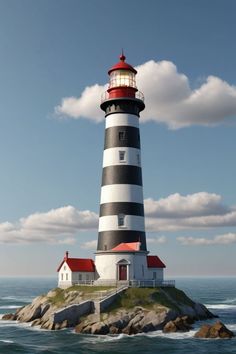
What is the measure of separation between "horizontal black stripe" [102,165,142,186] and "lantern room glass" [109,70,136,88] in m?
8.48

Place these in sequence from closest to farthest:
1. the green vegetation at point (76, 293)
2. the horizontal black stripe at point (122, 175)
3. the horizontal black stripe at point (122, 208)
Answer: the green vegetation at point (76, 293)
the horizontal black stripe at point (122, 208)
the horizontal black stripe at point (122, 175)

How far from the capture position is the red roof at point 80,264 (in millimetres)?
47031

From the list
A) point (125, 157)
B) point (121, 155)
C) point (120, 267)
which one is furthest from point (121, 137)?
point (120, 267)

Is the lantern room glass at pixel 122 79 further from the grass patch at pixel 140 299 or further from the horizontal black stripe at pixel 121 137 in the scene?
the grass patch at pixel 140 299

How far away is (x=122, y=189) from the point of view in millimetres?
46031

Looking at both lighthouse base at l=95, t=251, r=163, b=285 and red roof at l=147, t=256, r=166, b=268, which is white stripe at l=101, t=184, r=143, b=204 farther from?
red roof at l=147, t=256, r=166, b=268

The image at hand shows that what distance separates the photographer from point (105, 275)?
45.3 m

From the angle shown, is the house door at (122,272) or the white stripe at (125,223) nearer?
the house door at (122,272)

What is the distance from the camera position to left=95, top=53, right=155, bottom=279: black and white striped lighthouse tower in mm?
45562

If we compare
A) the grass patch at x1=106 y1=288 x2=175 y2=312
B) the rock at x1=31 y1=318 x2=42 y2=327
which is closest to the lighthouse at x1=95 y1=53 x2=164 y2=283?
the grass patch at x1=106 y1=288 x2=175 y2=312

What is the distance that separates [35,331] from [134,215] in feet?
46.9

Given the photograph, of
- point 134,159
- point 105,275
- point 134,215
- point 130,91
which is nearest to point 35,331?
point 105,275

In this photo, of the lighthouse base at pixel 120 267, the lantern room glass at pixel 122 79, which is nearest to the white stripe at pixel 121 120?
the lantern room glass at pixel 122 79

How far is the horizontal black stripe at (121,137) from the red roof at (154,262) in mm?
12072
